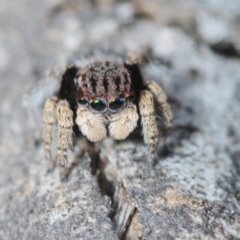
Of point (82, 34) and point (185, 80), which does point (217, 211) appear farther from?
point (82, 34)

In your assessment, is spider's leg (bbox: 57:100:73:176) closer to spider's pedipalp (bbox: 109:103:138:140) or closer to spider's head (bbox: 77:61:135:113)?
spider's head (bbox: 77:61:135:113)

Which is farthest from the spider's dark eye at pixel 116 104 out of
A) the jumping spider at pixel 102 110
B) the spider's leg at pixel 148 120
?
the spider's leg at pixel 148 120

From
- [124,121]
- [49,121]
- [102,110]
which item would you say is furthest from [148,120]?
[49,121]

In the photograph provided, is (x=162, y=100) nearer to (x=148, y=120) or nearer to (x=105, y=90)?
(x=148, y=120)

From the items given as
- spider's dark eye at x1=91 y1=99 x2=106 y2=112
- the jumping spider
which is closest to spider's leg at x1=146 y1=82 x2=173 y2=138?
the jumping spider

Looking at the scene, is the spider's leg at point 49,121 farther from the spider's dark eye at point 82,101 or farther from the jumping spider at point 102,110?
the spider's dark eye at point 82,101

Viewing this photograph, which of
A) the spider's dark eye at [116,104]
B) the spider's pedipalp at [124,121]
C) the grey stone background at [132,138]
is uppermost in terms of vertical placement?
the spider's dark eye at [116,104]

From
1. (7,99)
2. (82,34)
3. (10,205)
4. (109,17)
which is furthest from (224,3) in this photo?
(10,205)
